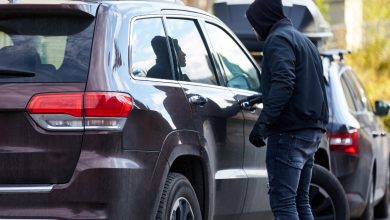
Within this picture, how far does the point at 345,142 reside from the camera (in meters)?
9.50

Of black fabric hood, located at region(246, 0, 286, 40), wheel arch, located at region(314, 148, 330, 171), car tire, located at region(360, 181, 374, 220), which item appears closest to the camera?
black fabric hood, located at region(246, 0, 286, 40)

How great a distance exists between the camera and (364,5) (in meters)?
26.7

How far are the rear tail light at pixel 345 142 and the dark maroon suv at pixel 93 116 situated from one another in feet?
10.4

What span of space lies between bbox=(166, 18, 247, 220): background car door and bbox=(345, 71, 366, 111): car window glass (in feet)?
10.9

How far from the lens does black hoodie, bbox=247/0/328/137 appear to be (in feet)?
21.3

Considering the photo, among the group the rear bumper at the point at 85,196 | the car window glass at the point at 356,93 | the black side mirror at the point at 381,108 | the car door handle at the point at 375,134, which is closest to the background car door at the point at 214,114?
the rear bumper at the point at 85,196

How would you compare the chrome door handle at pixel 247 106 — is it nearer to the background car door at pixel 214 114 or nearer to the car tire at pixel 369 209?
the background car door at pixel 214 114

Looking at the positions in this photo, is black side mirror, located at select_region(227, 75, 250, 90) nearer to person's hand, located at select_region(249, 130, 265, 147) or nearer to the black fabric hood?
the black fabric hood

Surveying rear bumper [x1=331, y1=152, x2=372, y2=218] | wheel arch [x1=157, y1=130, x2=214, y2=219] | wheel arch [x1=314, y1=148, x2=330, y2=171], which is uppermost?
wheel arch [x1=157, y1=130, x2=214, y2=219]

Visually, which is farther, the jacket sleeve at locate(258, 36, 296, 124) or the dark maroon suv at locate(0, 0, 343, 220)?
the jacket sleeve at locate(258, 36, 296, 124)

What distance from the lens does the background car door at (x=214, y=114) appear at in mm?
6590

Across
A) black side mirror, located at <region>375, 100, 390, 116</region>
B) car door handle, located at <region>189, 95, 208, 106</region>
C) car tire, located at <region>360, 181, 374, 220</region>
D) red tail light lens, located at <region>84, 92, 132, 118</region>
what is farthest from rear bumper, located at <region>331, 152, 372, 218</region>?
red tail light lens, located at <region>84, 92, 132, 118</region>

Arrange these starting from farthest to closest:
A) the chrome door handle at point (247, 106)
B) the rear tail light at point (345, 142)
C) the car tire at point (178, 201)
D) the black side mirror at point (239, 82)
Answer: the rear tail light at point (345, 142)
the black side mirror at point (239, 82)
the chrome door handle at point (247, 106)
the car tire at point (178, 201)

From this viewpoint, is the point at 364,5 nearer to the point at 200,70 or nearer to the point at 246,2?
the point at 246,2
